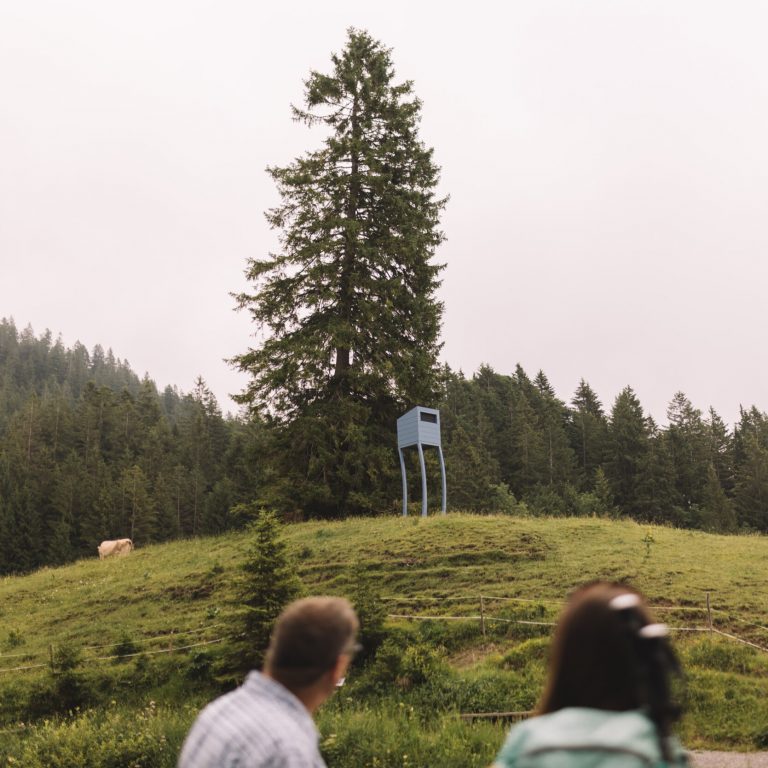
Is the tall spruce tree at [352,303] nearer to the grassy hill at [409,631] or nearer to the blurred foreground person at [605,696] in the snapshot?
the grassy hill at [409,631]

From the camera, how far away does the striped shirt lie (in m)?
2.68

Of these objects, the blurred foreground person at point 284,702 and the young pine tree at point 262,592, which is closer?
the blurred foreground person at point 284,702

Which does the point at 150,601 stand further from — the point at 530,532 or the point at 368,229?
the point at 368,229

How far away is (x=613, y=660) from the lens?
2.41 meters

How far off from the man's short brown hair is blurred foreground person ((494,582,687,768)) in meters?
0.78

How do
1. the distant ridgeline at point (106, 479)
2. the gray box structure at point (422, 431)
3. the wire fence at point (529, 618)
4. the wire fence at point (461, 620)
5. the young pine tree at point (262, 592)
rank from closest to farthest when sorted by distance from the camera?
the young pine tree at point (262, 592), the wire fence at point (529, 618), the wire fence at point (461, 620), the gray box structure at point (422, 431), the distant ridgeline at point (106, 479)

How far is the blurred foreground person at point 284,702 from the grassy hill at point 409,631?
7540 mm

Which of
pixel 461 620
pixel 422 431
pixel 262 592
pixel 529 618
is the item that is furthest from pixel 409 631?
pixel 422 431

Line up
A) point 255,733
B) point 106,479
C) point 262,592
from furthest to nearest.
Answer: point 106,479, point 262,592, point 255,733

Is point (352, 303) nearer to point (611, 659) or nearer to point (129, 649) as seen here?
point (129, 649)

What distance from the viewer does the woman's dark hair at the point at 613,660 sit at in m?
2.31

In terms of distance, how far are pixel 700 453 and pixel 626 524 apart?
239 feet

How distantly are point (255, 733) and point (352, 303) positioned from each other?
97.3 feet

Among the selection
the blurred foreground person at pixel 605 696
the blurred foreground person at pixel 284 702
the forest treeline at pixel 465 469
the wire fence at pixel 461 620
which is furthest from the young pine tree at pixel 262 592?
the forest treeline at pixel 465 469
